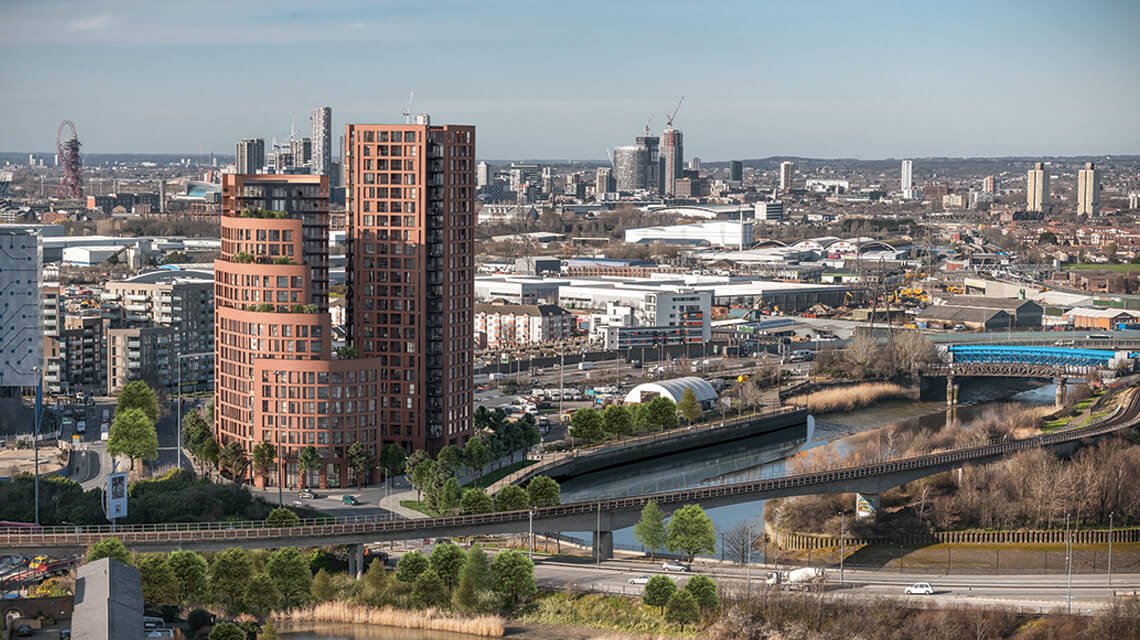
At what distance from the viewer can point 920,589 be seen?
17031 mm

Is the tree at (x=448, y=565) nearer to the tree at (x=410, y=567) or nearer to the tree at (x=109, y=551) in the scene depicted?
the tree at (x=410, y=567)

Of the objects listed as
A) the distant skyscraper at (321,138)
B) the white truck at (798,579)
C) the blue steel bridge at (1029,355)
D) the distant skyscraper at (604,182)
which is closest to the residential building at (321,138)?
the distant skyscraper at (321,138)

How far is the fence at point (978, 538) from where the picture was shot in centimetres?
2017

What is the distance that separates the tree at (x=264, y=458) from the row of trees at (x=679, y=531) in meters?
5.43

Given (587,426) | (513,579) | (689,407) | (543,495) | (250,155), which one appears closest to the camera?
(513,579)

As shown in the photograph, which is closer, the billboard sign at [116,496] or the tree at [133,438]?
the billboard sign at [116,496]

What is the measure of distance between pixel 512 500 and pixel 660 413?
8.18 m

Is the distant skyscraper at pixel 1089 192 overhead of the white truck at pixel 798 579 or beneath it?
overhead

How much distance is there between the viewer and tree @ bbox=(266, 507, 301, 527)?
1798 centimetres

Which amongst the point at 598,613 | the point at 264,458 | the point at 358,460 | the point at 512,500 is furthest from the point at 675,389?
the point at 598,613

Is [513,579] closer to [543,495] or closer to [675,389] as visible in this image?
[543,495]

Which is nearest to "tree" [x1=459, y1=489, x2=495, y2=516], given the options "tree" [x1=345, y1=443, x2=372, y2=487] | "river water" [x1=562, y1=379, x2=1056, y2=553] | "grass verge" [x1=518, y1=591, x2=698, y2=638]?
"river water" [x1=562, y1=379, x2=1056, y2=553]

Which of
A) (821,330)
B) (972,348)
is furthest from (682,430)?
(821,330)

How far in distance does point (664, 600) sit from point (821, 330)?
26.1 meters
